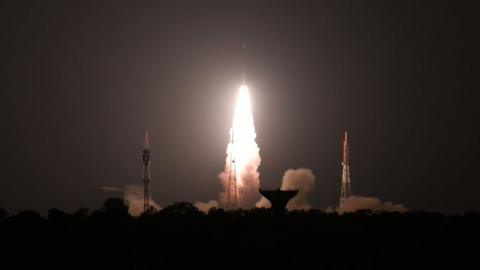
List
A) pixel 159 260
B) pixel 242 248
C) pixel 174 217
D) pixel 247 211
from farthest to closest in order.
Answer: pixel 247 211, pixel 174 217, pixel 242 248, pixel 159 260

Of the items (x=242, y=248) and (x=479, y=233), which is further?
(x=479, y=233)

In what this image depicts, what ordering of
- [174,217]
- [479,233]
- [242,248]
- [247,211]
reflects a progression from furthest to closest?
[247,211] → [174,217] → [479,233] → [242,248]

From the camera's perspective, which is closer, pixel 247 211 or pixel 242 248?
pixel 242 248

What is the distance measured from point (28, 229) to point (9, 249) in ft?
39.2

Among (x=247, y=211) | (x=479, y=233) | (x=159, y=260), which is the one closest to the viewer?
(x=159, y=260)

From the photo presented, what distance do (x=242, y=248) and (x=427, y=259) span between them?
72.8 ft

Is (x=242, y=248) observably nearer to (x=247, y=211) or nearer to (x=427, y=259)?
(x=427, y=259)

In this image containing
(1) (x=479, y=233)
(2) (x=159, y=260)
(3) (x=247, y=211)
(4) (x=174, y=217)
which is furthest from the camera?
(3) (x=247, y=211)

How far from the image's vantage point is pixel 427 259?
124 metres

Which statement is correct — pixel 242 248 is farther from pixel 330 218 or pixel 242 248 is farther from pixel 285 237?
pixel 330 218

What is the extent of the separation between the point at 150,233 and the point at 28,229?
15.4 meters

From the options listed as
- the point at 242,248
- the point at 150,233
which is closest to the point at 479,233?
the point at 242,248

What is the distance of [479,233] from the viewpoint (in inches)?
5719

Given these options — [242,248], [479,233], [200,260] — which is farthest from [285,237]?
[479,233]
